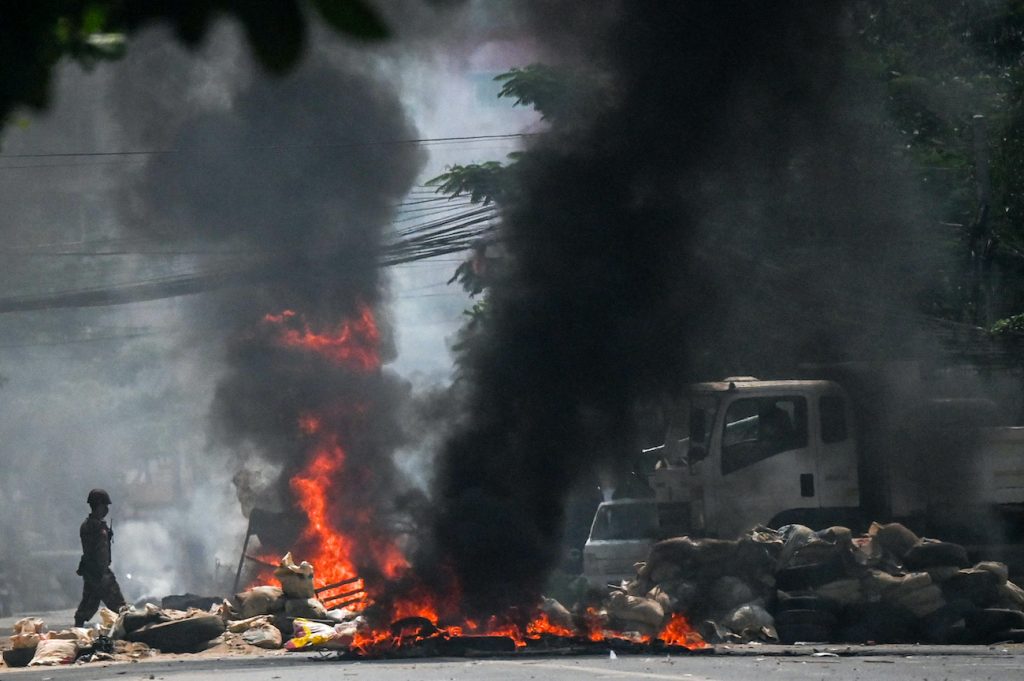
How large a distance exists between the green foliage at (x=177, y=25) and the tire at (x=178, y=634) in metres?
10.8

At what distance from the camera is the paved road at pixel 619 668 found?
344 inches

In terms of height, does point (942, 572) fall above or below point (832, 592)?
above

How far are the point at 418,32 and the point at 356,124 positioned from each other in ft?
6.81

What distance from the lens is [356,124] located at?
19750 millimetres

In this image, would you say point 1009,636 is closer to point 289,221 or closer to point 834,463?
point 834,463

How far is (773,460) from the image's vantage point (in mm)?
13469

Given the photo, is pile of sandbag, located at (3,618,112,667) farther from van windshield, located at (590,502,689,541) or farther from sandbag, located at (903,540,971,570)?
sandbag, located at (903,540,971,570)

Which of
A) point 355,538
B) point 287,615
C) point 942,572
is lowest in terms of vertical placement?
point 287,615

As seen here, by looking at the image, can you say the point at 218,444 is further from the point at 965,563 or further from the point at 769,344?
the point at 965,563

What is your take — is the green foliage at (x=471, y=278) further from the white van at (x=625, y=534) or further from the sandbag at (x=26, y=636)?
the sandbag at (x=26, y=636)

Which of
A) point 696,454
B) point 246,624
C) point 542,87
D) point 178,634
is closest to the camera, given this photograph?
point 178,634

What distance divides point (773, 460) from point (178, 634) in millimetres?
5597

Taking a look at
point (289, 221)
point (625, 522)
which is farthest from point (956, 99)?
point (289, 221)

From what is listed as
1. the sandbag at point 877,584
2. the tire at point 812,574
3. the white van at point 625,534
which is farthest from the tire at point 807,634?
the white van at point 625,534
